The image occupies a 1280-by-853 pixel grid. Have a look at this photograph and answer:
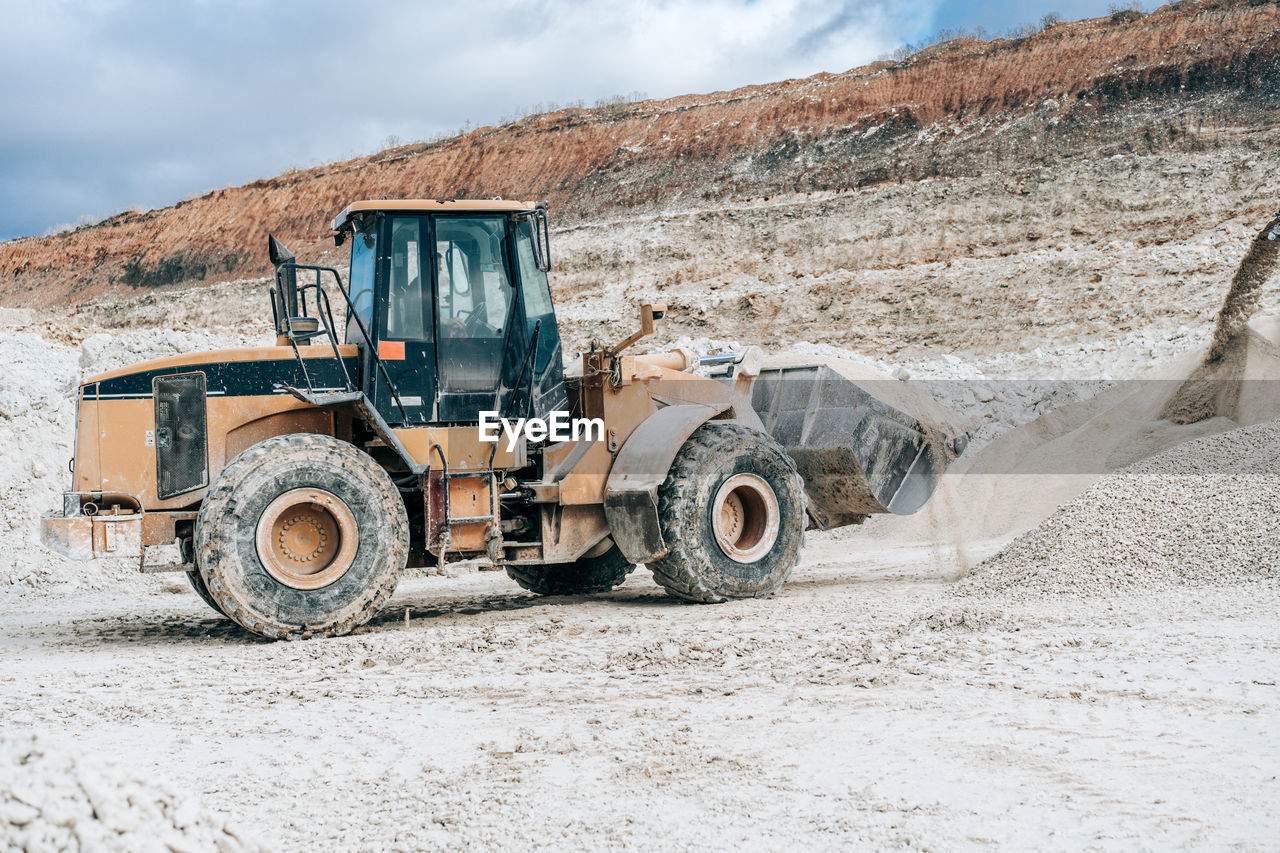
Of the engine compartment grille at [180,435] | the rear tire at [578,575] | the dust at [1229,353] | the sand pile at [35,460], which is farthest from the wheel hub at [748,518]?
the dust at [1229,353]

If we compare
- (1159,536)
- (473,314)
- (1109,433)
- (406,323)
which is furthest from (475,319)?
(1109,433)

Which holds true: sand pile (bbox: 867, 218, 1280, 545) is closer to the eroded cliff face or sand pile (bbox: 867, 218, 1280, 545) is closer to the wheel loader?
the wheel loader

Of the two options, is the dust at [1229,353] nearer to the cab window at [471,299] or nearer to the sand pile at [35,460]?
the cab window at [471,299]

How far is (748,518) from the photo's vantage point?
8.31 m

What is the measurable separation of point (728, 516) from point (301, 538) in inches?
123

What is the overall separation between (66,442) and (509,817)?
36.6 feet

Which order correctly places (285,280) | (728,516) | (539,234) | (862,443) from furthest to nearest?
(862,443)
(728,516)
(539,234)
(285,280)

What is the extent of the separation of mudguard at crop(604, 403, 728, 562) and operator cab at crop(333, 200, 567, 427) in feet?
2.38

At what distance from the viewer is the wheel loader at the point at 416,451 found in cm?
Answer: 671

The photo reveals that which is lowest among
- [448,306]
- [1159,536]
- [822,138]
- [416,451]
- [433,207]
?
[1159,536]

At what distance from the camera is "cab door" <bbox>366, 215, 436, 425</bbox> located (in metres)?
7.32
